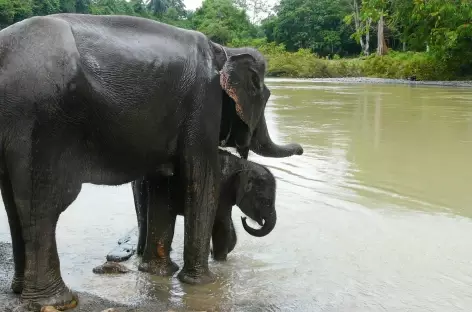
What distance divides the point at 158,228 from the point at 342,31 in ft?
203

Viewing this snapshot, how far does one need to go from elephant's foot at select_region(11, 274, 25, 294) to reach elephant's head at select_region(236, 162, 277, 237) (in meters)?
1.73

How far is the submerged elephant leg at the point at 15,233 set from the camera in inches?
146

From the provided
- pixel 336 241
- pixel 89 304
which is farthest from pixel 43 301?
pixel 336 241

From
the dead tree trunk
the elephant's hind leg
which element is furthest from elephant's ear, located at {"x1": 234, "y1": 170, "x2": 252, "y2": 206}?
the dead tree trunk

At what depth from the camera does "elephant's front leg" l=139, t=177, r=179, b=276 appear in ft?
15.6

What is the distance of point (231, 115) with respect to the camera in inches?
181

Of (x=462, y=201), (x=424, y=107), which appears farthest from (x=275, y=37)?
(x=462, y=201)

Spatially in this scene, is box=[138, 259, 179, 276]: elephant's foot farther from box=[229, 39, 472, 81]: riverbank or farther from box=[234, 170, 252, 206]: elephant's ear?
box=[229, 39, 472, 81]: riverbank

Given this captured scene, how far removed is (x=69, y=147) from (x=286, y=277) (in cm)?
199

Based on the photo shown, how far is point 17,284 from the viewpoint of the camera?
4.00 meters

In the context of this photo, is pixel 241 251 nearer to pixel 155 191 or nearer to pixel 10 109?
pixel 155 191

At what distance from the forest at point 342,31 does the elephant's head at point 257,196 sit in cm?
1202

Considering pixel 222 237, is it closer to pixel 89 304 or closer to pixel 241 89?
pixel 241 89

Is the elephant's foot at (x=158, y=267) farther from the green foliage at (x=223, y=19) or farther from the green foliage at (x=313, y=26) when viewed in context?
the green foliage at (x=223, y=19)
